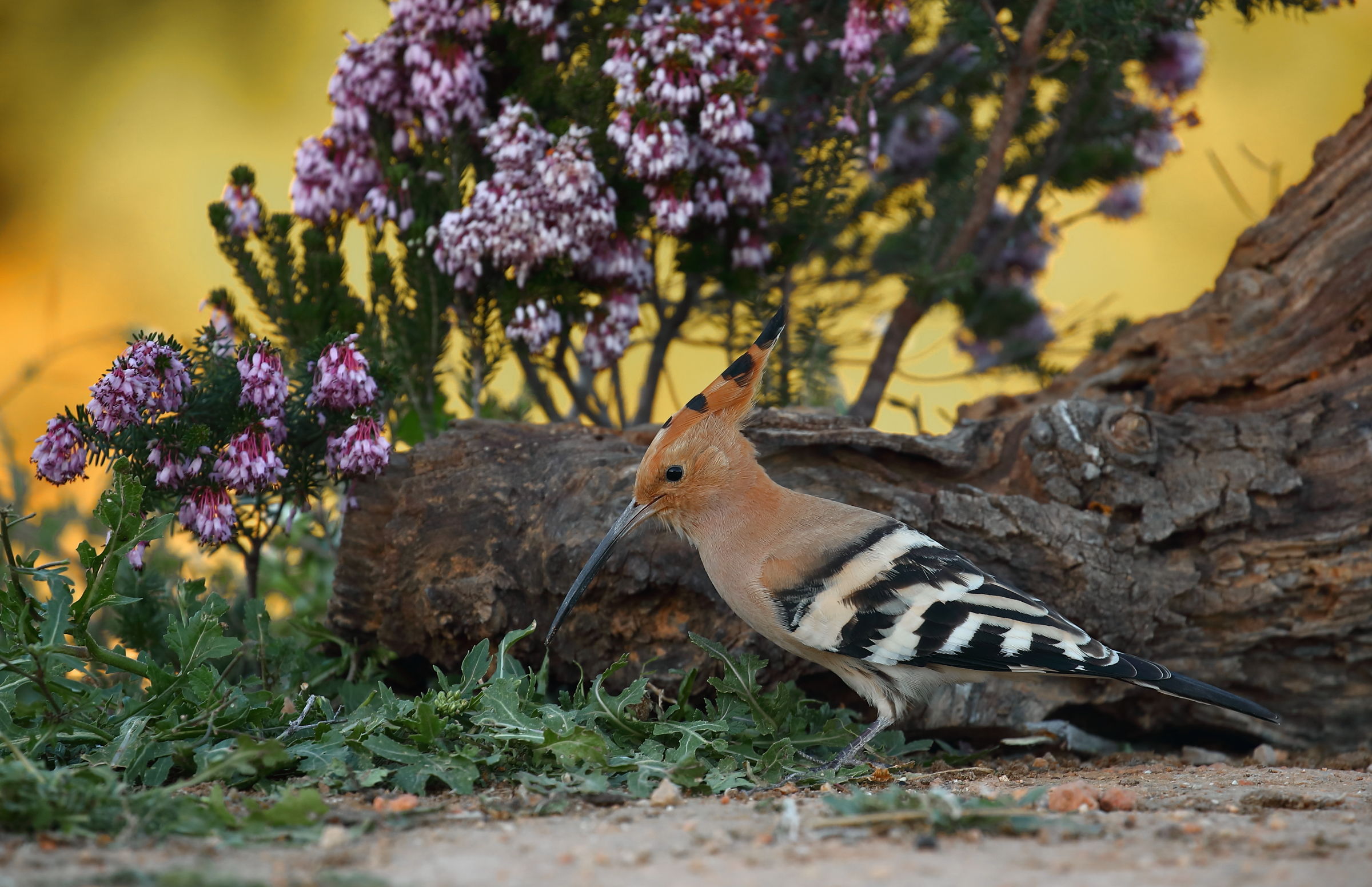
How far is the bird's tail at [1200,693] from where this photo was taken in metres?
2.93

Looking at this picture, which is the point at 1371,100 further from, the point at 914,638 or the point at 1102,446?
the point at 914,638

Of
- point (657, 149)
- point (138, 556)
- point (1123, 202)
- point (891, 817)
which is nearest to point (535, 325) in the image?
point (657, 149)

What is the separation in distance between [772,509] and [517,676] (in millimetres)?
910

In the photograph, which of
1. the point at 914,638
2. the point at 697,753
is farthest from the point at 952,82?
the point at 697,753

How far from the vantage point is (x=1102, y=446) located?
3.66 meters

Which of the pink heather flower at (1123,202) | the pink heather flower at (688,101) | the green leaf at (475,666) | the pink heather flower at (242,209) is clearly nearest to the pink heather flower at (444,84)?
the pink heather flower at (688,101)

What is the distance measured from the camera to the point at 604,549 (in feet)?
10.9

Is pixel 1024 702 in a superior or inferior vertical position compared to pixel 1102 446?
inferior

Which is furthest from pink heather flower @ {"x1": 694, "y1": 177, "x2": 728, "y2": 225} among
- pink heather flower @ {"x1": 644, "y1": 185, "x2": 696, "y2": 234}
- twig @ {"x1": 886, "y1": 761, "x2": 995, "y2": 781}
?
twig @ {"x1": 886, "y1": 761, "x2": 995, "y2": 781}

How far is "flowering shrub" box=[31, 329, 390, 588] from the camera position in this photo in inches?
124

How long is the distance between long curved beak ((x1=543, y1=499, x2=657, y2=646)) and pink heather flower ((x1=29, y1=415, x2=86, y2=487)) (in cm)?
149

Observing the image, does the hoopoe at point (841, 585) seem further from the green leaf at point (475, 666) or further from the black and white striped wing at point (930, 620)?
the green leaf at point (475, 666)

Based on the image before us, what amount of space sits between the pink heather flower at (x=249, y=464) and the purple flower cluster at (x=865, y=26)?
2653 mm

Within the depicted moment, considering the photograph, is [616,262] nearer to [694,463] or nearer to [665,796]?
[694,463]
